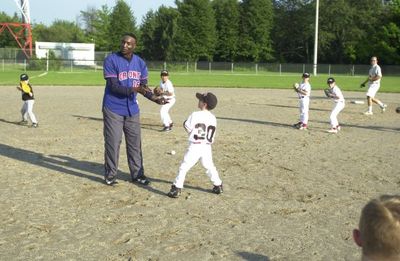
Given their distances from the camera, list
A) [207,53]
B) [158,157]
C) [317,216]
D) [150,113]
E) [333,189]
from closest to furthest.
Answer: [317,216], [333,189], [158,157], [150,113], [207,53]

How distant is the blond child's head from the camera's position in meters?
2.02

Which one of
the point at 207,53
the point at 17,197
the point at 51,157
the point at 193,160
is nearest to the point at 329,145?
the point at 193,160

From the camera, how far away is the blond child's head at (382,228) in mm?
2016

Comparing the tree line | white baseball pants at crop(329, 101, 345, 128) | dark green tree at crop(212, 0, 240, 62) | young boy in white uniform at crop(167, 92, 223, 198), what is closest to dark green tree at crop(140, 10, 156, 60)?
the tree line

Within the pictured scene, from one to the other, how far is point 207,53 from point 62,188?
72.0 m

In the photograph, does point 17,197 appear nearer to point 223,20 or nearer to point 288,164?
point 288,164

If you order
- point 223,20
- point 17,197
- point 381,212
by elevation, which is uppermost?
point 223,20

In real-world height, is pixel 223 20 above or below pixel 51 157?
above

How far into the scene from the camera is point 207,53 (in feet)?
256

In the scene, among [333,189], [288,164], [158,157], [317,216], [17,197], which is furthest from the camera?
[158,157]

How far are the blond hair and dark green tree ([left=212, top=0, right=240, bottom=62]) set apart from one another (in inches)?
3044

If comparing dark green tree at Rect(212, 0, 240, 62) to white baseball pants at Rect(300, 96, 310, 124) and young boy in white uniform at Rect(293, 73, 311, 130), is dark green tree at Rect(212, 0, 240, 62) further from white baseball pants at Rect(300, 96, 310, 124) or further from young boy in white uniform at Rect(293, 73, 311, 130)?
white baseball pants at Rect(300, 96, 310, 124)

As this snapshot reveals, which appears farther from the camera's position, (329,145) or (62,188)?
(329,145)

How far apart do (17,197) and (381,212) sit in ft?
19.1
